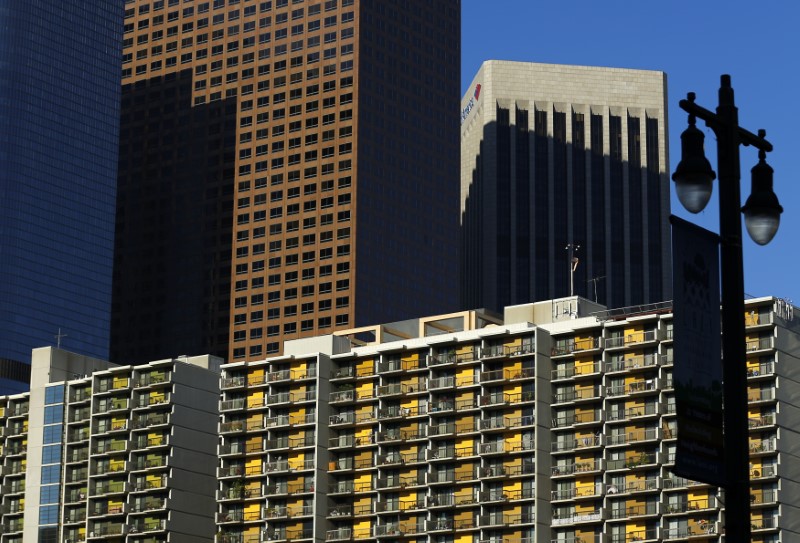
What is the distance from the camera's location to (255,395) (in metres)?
Result: 199

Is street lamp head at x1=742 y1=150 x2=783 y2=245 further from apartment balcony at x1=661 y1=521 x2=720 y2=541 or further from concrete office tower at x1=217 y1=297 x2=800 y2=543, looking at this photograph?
apartment balcony at x1=661 y1=521 x2=720 y2=541

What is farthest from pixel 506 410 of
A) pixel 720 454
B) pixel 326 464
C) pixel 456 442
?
pixel 720 454

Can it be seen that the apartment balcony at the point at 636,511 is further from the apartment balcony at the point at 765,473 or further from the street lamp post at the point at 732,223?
the street lamp post at the point at 732,223

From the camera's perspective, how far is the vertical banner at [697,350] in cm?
2942

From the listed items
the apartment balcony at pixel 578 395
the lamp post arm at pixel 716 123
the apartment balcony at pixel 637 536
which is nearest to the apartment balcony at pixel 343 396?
the apartment balcony at pixel 578 395

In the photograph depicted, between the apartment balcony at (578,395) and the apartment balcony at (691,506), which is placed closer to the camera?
the apartment balcony at (691,506)

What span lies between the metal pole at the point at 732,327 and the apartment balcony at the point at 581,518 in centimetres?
14445

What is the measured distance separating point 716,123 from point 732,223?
6.26 feet

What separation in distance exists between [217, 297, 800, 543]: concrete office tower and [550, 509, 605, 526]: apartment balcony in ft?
0.58

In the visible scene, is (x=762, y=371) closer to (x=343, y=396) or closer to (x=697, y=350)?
(x=343, y=396)

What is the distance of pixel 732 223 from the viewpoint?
30922mm

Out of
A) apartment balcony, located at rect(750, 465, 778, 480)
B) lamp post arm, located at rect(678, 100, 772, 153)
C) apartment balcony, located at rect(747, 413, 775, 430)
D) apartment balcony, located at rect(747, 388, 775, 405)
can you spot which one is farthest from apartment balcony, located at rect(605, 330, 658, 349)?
lamp post arm, located at rect(678, 100, 772, 153)

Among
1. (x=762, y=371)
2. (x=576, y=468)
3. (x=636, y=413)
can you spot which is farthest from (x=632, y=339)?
(x=762, y=371)

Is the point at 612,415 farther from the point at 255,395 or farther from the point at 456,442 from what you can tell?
the point at 255,395
